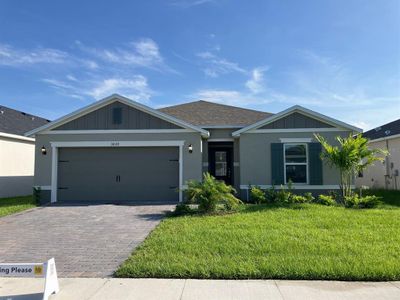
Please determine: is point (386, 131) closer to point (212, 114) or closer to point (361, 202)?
point (361, 202)

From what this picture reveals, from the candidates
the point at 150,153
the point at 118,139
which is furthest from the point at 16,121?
the point at 150,153

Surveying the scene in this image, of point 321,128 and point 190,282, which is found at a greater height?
point 321,128

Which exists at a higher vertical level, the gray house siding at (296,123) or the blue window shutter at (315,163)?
the gray house siding at (296,123)

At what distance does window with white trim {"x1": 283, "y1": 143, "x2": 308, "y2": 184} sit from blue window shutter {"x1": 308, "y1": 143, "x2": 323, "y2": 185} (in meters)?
0.25

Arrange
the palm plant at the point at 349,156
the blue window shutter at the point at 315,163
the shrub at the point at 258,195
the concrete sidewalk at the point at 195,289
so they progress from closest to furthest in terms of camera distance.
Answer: the concrete sidewalk at the point at 195,289
the palm plant at the point at 349,156
the shrub at the point at 258,195
the blue window shutter at the point at 315,163

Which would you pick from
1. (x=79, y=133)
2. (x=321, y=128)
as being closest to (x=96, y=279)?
(x=79, y=133)

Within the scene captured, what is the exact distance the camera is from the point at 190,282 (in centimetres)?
500

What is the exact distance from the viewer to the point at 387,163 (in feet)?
62.4

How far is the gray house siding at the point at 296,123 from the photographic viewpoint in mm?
13352

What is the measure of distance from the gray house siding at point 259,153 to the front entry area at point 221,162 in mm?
2201

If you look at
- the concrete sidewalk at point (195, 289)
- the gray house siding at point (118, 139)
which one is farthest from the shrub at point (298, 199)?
the concrete sidewalk at point (195, 289)

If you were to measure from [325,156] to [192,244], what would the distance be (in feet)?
25.8

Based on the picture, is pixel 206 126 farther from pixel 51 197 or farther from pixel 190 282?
pixel 190 282

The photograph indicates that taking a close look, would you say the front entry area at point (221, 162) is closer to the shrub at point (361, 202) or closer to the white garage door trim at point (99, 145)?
the white garage door trim at point (99, 145)
